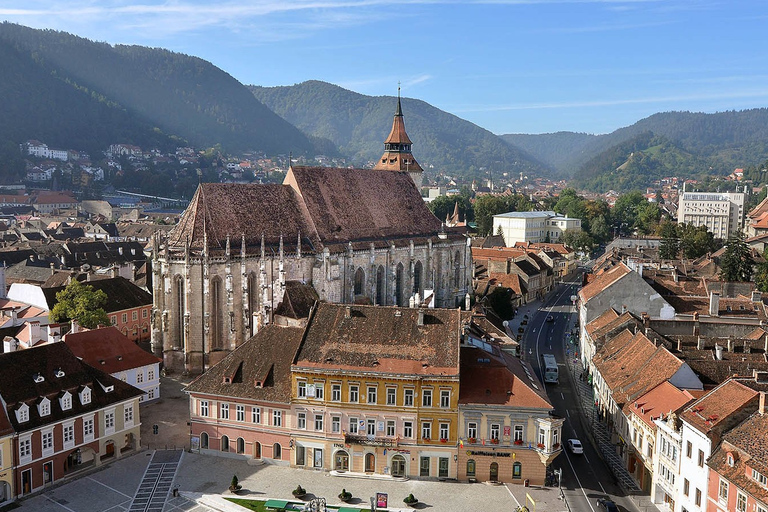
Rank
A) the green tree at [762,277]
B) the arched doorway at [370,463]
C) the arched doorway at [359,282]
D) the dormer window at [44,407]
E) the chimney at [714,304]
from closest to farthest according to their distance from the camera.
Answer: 1. the dormer window at [44,407]
2. the arched doorway at [370,463]
3. the chimney at [714,304]
4. the arched doorway at [359,282]
5. the green tree at [762,277]

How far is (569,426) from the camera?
196 feet

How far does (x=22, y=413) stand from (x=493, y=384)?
31469 millimetres

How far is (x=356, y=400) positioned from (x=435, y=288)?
51402 millimetres

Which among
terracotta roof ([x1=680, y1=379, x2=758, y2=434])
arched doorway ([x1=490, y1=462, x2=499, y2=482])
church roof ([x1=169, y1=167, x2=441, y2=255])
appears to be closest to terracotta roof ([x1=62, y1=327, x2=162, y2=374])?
church roof ([x1=169, y1=167, x2=441, y2=255])

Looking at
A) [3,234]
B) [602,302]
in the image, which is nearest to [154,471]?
[602,302]

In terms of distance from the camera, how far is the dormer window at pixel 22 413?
45.9 meters

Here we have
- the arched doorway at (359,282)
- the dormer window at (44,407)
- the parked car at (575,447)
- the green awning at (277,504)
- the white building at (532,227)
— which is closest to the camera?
the green awning at (277,504)

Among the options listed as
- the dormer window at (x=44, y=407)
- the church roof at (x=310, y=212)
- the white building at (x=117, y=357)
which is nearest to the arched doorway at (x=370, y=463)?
the white building at (x=117, y=357)

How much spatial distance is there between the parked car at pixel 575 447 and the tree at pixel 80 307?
158 feet

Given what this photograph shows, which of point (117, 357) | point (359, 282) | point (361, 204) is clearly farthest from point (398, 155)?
point (117, 357)

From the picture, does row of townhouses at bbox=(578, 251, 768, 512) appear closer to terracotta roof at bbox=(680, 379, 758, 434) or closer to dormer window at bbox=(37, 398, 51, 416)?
terracotta roof at bbox=(680, 379, 758, 434)

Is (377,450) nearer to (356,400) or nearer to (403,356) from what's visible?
(356,400)

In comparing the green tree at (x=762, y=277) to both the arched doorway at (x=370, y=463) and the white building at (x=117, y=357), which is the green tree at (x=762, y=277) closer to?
the arched doorway at (x=370, y=463)

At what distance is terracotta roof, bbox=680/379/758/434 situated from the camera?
41281 mm
